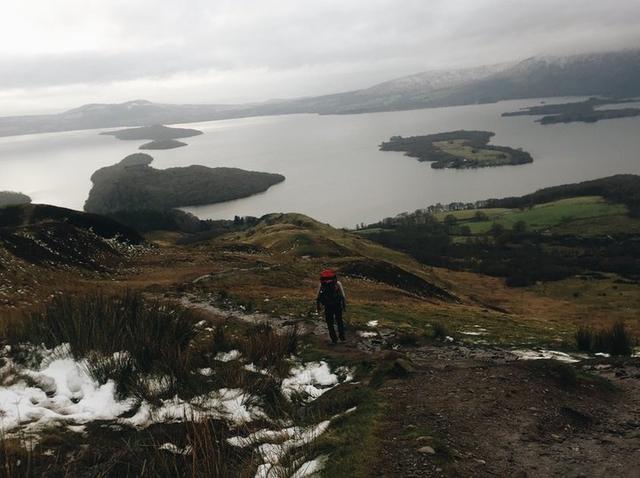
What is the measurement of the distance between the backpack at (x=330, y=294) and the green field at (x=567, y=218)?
14850cm

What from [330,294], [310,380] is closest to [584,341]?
[330,294]

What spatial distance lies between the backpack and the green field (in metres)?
148

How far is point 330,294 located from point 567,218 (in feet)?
548

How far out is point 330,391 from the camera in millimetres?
10867

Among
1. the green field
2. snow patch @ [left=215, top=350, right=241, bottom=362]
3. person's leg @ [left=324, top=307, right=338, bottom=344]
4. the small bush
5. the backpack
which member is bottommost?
the green field

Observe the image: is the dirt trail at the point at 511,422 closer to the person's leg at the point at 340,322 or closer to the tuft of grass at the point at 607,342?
the tuft of grass at the point at 607,342

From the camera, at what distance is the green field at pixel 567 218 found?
490 ft

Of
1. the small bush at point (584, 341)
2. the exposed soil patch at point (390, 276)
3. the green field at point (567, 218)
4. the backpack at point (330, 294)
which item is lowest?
the green field at point (567, 218)

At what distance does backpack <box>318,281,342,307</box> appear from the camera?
15727 millimetres

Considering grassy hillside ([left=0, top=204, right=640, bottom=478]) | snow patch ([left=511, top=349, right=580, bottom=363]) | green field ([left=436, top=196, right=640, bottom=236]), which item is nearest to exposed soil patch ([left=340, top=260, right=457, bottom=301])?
grassy hillside ([left=0, top=204, right=640, bottom=478])

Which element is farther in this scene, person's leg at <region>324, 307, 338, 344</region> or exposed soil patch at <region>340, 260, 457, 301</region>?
exposed soil patch at <region>340, 260, 457, 301</region>

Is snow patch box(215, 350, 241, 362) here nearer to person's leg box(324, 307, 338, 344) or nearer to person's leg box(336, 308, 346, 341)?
person's leg box(324, 307, 338, 344)

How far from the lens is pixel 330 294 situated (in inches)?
622

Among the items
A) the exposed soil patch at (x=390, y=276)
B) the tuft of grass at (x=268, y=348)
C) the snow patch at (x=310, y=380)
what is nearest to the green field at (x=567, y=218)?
the exposed soil patch at (x=390, y=276)
